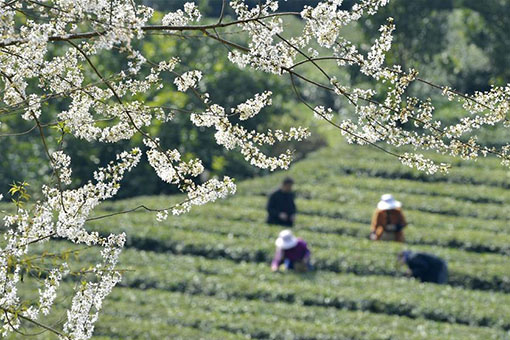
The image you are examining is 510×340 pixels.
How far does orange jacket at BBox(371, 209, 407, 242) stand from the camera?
43.7 ft

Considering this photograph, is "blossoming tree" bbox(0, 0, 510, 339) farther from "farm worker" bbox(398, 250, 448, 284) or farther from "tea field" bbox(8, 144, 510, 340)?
"farm worker" bbox(398, 250, 448, 284)

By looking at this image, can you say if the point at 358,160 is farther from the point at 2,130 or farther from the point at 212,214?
the point at 2,130

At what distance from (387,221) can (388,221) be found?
0.05ft

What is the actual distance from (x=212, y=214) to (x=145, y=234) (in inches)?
64.3

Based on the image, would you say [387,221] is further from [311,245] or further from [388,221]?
[311,245]

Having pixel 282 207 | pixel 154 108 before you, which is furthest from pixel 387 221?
pixel 154 108

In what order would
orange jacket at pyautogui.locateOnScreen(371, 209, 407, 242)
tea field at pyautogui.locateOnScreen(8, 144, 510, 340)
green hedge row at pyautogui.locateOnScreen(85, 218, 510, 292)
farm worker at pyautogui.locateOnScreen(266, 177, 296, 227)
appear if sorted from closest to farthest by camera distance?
tea field at pyautogui.locateOnScreen(8, 144, 510, 340) → green hedge row at pyautogui.locateOnScreen(85, 218, 510, 292) → orange jacket at pyautogui.locateOnScreen(371, 209, 407, 242) → farm worker at pyautogui.locateOnScreen(266, 177, 296, 227)

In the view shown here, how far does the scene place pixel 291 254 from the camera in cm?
1247

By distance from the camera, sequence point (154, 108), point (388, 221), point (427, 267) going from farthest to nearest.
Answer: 1. point (388, 221)
2. point (427, 267)
3. point (154, 108)

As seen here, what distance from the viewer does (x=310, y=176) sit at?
18.9 metres

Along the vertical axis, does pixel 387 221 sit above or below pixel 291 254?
above

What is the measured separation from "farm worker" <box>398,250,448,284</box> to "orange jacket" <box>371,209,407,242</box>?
103 centimetres

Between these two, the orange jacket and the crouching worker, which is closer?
the crouching worker

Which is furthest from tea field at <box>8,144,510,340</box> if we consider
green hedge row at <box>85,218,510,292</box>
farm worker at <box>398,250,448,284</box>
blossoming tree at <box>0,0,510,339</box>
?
blossoming tree at <box>0,0,510,339</box>
